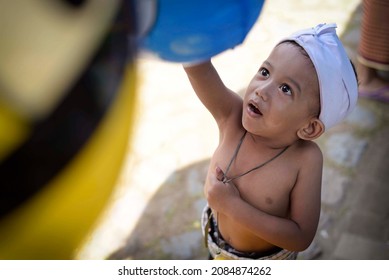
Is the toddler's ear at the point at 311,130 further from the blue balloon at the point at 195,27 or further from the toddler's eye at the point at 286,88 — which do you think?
the blue balloon at the point at 195,27

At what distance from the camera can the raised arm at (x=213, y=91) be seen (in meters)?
0.98

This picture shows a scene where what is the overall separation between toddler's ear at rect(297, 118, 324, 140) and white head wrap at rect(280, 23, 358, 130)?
0.02 metres

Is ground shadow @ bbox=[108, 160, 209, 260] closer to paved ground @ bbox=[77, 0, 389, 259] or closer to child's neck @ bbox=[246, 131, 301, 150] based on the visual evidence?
paved ground @ bbox=[77, 0, 389, 259]

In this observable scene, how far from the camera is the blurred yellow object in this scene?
0.42 meters

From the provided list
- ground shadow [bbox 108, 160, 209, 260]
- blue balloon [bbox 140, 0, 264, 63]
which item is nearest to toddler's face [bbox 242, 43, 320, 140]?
blue balloon [bbox 140, 0, 264, 63]

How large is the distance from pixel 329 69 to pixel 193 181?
3.06ft

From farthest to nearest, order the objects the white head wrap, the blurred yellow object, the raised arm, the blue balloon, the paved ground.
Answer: the paved ground, the raised arm, the white head wrap, the blue balloon, the blurred yellow object

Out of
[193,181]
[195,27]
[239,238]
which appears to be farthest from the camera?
[193,181]

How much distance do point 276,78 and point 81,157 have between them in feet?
1.61

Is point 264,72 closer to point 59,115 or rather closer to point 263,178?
point 263,178

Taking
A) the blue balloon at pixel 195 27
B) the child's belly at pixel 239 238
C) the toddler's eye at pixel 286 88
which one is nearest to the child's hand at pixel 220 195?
the child's belly at pixel 239 238

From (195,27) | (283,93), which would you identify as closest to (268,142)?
(283,93)

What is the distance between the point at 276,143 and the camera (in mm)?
1000
